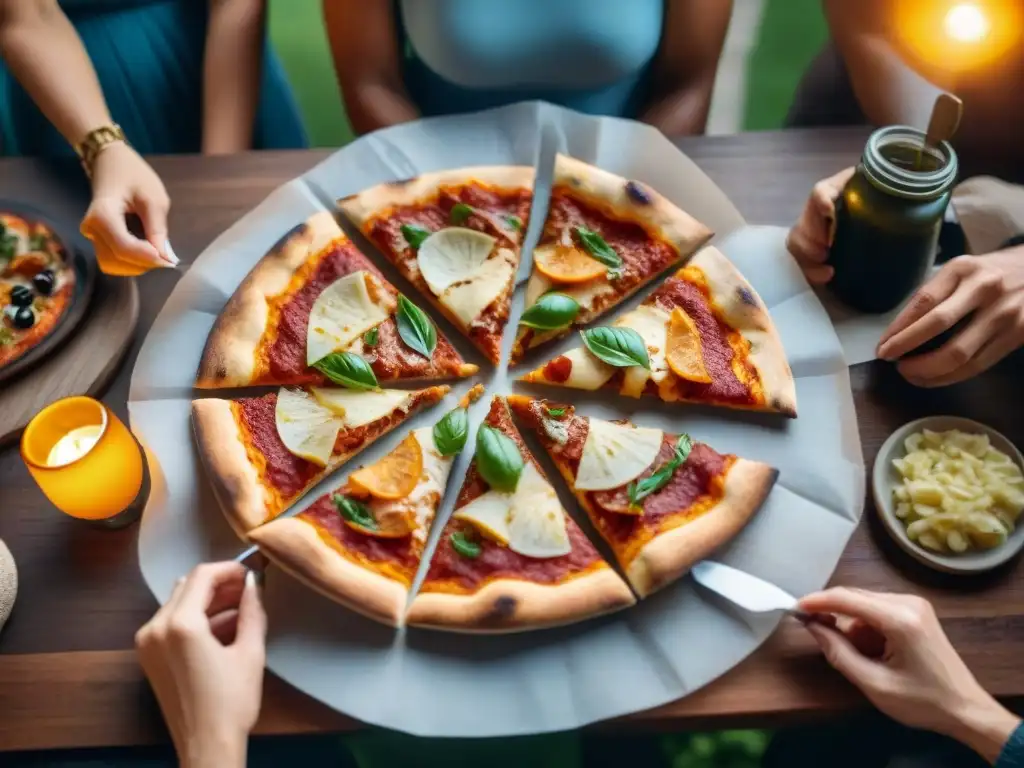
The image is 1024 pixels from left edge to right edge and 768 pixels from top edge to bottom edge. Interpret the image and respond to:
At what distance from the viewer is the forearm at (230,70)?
2.58 meters

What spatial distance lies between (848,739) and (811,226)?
1246mm

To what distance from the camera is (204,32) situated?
2.76 metres

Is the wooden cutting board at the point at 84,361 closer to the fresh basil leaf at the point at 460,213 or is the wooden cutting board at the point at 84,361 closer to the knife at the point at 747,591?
the fresh basil leaf at the point at 460,213

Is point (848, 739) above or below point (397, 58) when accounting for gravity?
below

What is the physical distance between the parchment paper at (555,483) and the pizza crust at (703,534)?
2.1 inches

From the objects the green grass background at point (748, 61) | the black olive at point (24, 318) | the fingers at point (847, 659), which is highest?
the black olive at point (24, 318)

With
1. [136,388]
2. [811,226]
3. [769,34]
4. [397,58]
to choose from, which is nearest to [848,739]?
[811,226]

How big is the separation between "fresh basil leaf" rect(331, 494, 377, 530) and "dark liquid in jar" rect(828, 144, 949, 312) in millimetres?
1293

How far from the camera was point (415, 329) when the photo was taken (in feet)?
7.41

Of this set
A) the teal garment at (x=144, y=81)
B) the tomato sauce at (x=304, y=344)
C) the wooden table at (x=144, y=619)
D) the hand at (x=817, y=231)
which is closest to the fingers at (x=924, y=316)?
the wooden table at (x=144, y=619)

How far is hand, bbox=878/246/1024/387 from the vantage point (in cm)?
185

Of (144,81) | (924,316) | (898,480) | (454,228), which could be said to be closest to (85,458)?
(454,228)

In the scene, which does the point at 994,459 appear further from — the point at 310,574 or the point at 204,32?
the point at 204,32

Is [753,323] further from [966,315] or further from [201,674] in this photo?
[201,674]
